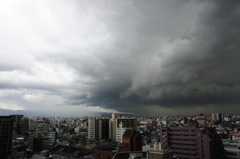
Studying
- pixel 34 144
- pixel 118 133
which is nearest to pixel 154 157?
pixel 34 144

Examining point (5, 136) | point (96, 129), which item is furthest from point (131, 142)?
point (96, 129)

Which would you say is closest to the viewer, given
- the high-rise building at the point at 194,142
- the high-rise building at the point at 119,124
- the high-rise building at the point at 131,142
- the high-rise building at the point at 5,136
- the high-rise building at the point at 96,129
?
the high-rise building at the point at 131,142

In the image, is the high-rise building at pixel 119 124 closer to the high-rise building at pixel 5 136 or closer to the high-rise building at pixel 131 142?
the high-rise building at pixel 131 142

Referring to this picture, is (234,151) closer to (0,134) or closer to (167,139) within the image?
(167,139)

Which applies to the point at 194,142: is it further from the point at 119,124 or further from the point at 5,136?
the point at 119,124

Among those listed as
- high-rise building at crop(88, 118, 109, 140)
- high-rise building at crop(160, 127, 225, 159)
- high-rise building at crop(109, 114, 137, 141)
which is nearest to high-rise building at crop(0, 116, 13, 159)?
high-rise building at crop(160, 127, 225, 159)

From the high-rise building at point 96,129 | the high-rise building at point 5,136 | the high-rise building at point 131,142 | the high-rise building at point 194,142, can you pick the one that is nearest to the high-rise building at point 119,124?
the high-rise building at point 96,129

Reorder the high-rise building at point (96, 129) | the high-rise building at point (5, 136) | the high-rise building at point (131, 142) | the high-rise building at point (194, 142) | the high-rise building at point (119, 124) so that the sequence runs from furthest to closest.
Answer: the high-rise building at point (96, 129), the high-rise building at point (119, 124), the high-rise building at point (5, 136), the high-rise building at point (194, 142), the high-rise building at point (131, 142)
